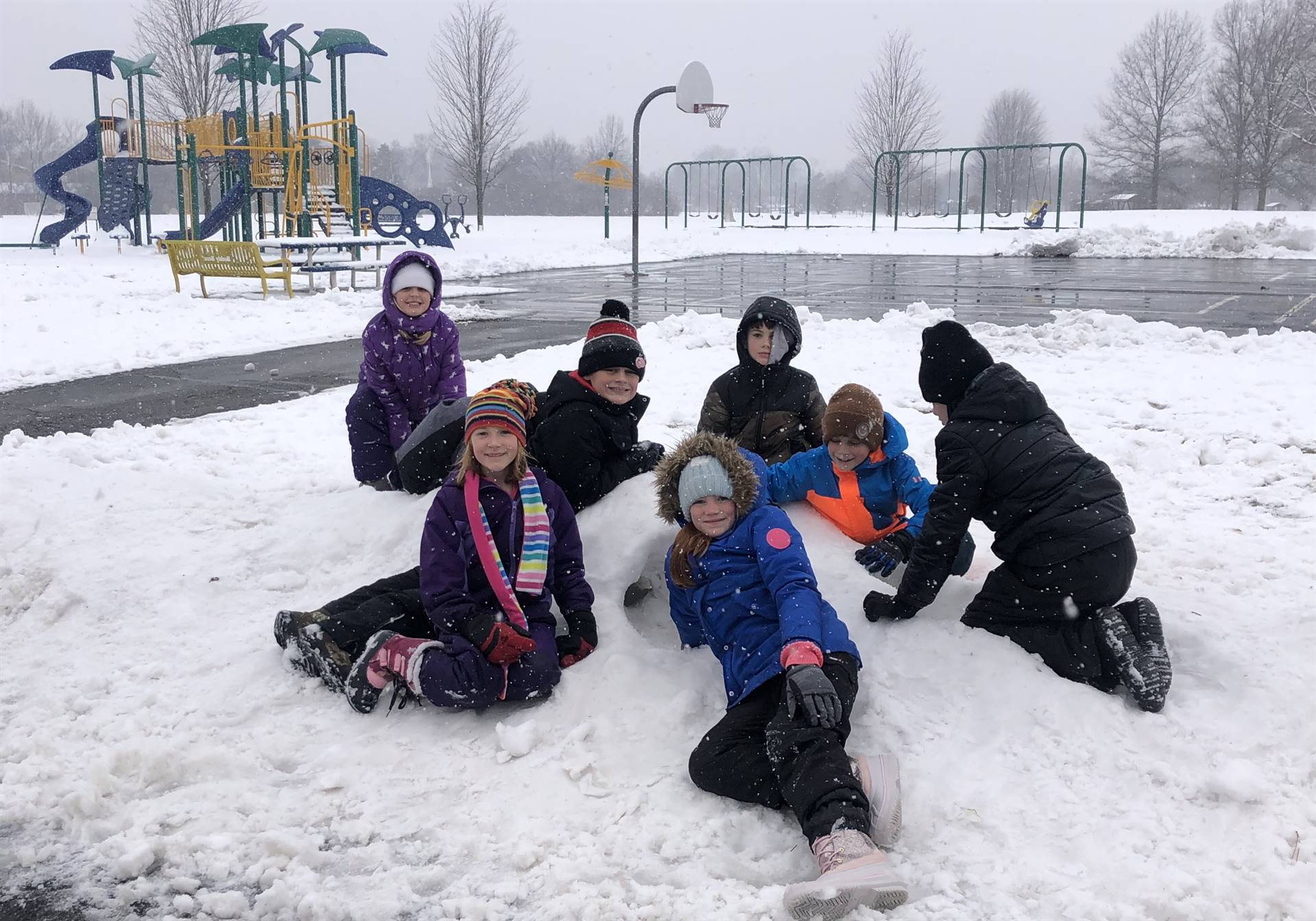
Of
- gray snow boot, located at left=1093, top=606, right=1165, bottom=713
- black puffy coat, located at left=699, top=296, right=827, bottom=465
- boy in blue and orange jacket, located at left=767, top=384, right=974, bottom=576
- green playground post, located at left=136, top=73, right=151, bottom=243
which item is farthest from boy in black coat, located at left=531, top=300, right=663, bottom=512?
green playground post, located at left=136, top=73, right=151, bottom=243

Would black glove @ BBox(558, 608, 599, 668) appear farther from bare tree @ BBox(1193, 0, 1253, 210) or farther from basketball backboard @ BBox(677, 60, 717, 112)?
bare tree @ BBox(1193, 0, 1253, 210)

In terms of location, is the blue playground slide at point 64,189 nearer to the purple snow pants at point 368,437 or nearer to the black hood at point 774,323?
the purple snow pants at point 368,437

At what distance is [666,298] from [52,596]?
40.1 ft

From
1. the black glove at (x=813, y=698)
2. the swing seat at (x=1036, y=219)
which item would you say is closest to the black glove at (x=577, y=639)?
the black glove at (x=813, y=698)

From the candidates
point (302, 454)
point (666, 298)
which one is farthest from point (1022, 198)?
point (302, 454)

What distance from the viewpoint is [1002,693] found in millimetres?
3104

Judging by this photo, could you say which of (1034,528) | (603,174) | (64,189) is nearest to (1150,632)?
(1034,528)

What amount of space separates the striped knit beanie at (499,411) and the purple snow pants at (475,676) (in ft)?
2.42

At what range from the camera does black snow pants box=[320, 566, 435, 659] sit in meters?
3.50

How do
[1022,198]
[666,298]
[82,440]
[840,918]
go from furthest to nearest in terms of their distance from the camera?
[1022,198]
[666,298]
[82,440]
[840,918]

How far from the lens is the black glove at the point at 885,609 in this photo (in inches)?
134

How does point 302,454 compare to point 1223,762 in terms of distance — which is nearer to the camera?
point 1223,762

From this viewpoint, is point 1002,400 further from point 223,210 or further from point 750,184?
point 750,184

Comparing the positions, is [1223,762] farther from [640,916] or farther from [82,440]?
[82,440]
